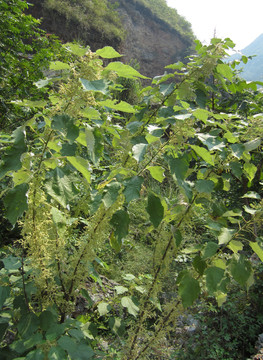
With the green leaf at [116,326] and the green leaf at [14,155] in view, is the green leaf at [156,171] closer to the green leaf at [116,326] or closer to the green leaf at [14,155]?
the green leaf at [14,155]

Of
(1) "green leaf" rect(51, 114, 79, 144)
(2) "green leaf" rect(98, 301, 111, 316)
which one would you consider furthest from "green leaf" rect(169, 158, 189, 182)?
(2) "green leaf" rect(98, 301, 111, 316)

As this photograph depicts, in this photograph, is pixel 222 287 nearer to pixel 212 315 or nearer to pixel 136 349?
pixel 136 349

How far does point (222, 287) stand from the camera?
108 centimetres

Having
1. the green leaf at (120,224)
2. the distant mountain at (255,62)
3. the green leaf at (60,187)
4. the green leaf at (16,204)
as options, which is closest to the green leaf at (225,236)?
the green leaf at (120,224)

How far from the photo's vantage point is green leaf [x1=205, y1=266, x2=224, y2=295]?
1.00 meters

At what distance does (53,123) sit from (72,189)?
22 cm

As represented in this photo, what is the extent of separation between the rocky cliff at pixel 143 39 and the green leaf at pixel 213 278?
37.4ft

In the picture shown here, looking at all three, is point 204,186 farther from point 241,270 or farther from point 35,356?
point 35,356

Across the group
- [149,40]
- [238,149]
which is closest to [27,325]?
[238,149]

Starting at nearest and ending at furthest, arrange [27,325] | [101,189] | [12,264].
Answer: [27,325] → [101,189] → [12,264]

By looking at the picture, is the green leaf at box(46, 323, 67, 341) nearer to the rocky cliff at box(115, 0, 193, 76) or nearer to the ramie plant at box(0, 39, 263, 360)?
the ramie plant at box(0, 39, 263, 360)

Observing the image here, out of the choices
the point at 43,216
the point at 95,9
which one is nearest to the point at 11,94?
the point at 43,216

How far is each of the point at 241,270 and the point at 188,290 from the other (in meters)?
0.24

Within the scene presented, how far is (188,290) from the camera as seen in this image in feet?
3.59
